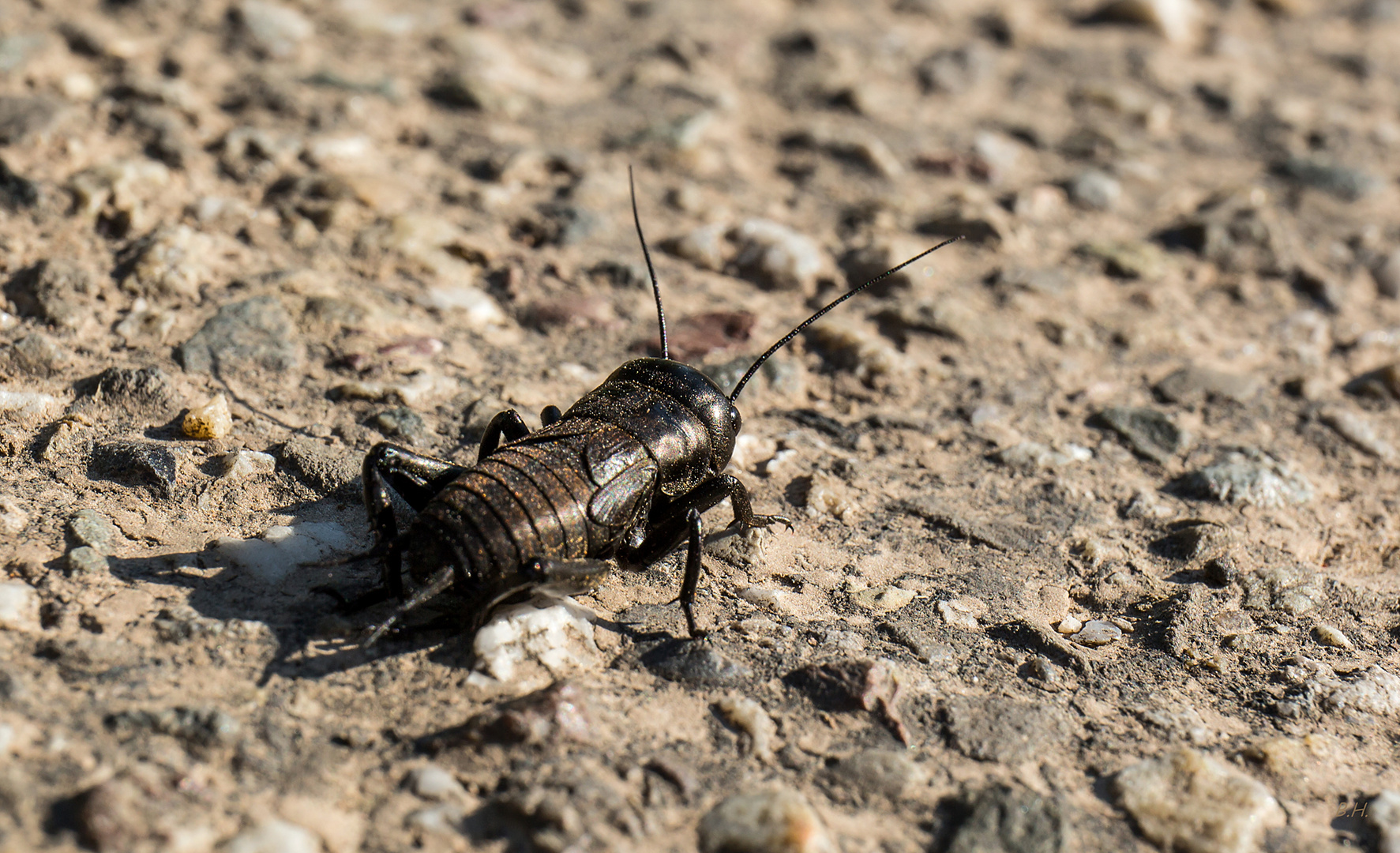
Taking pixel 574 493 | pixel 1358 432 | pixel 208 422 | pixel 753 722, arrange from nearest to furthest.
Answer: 1. pixel 753 722
2. pixel 574 493
3. pixel 208 422
4. pixel 1358 432

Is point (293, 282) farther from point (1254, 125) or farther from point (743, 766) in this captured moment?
point (1254, 125)

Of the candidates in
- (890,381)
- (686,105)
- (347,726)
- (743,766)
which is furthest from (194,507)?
(686,105)

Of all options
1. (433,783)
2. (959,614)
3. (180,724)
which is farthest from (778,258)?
(180,724)

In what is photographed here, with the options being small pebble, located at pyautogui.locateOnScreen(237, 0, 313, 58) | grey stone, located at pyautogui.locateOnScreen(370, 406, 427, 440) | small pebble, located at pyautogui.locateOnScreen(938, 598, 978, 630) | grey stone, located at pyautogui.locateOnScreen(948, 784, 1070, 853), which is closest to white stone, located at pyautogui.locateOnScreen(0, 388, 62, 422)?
grey stone, located at pyautogui.locateOnScreen(370, 406, 427, 440)

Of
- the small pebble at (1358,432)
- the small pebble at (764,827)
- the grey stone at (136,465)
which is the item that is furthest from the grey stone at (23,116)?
the small pebble at (1358,432)

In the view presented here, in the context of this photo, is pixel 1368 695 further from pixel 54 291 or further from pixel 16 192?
pixel 16 192

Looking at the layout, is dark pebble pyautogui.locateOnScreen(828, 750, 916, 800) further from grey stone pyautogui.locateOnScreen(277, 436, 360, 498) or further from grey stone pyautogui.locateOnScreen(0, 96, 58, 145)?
grey stone pyautogui.locateOnScreen(0, 96, 58, 145)
